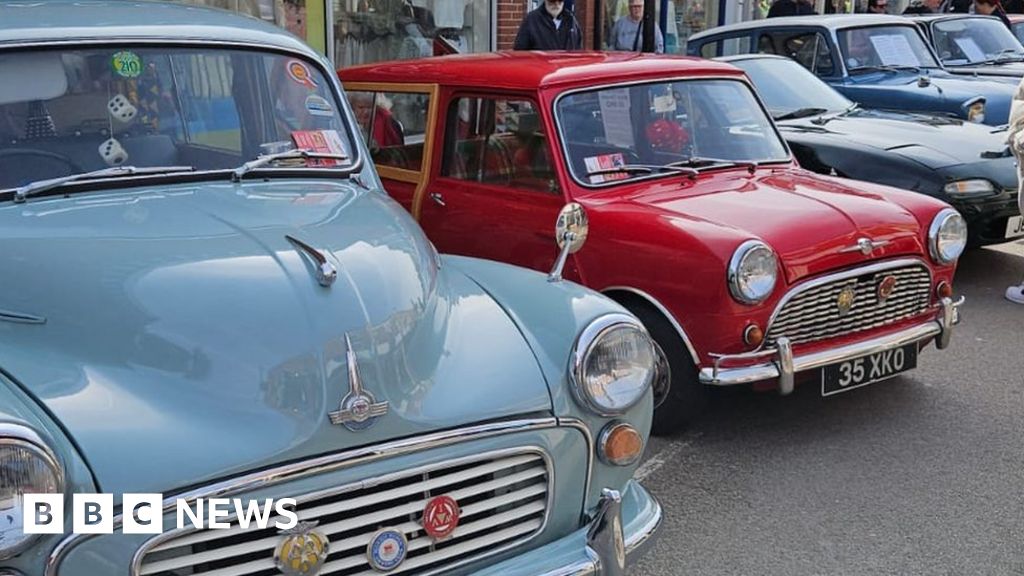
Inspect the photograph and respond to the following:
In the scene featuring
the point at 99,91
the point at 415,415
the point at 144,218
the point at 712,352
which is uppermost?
the point at 99,91

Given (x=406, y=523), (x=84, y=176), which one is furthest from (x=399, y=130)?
(x=406, y=523)

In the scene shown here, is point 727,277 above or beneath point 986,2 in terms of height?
beneath

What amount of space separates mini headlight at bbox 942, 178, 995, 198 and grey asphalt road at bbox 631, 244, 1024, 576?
1.28 metres

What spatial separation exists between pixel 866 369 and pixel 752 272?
743 millimetres

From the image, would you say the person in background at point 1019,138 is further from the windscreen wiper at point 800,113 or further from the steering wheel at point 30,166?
the steering wheel at point 30,166

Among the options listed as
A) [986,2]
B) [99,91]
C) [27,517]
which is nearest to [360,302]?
[27,517]

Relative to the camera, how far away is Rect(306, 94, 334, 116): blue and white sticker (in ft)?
11.6

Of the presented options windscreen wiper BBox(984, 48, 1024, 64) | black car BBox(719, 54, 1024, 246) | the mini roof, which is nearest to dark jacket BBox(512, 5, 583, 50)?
black car BBox(719, 54, 1024, 246)

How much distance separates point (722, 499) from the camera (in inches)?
155

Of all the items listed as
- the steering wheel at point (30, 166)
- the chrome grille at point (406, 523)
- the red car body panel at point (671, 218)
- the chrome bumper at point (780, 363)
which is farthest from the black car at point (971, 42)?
the steering wheel at point (30, 166)

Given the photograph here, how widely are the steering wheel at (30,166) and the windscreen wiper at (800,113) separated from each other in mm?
5623

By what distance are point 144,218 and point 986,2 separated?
12524 mm

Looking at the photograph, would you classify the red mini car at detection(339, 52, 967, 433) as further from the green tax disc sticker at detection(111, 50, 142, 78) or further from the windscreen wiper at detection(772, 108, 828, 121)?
the windscreen wiper at detection(772, 108, 828, 121)

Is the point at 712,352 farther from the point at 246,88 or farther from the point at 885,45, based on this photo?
the point at 885,45
